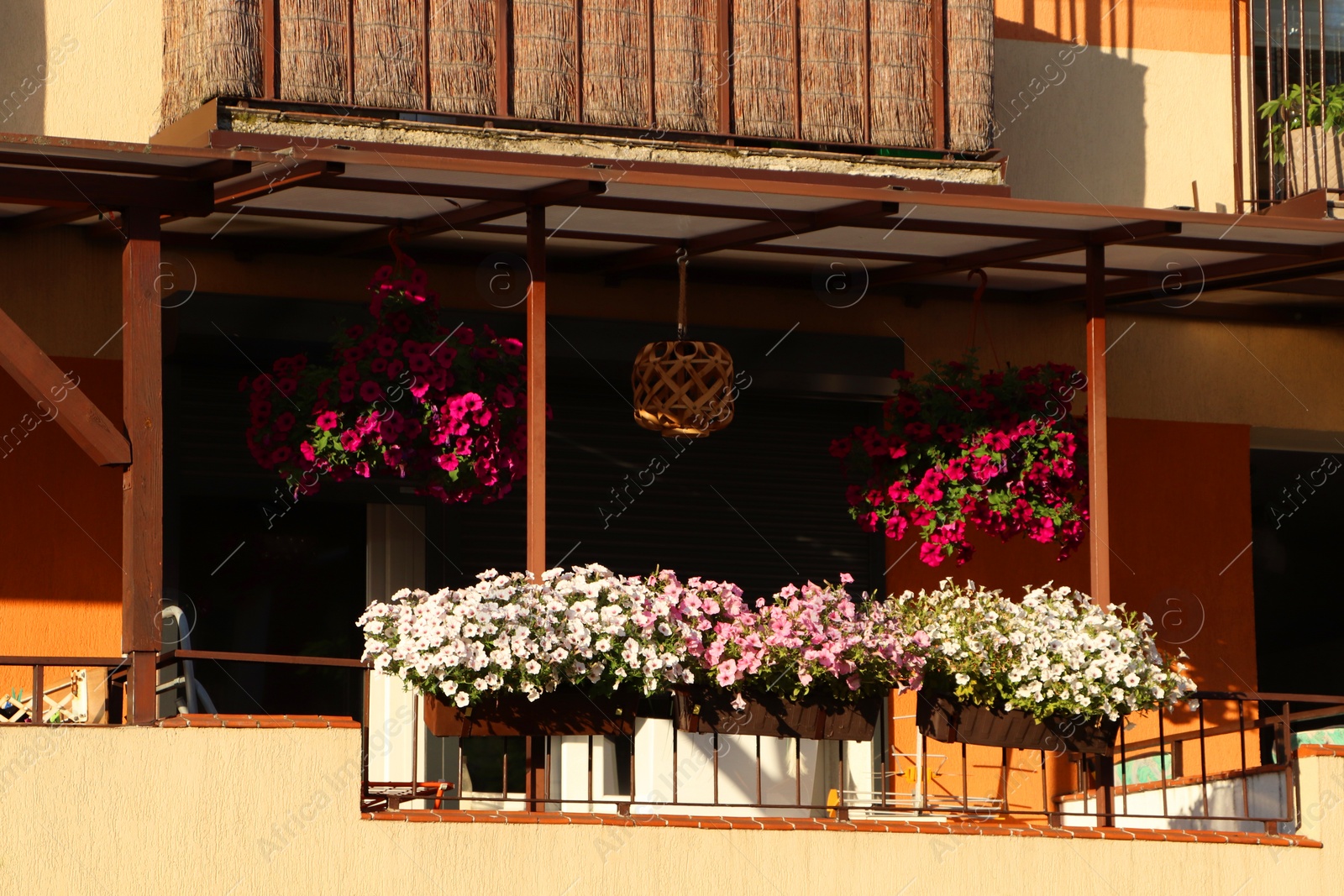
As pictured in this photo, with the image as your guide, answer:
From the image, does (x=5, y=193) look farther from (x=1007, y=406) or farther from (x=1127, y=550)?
(x=1127, y=550)

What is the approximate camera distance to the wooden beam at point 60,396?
7.22m

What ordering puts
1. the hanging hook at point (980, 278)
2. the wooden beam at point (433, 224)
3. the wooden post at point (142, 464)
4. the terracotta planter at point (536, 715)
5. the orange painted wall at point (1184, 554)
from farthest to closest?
the orange painted wall at point (1184, 554), the hanging hook at point (980, 278), the wooden beam at point (433, 224), the terracotta planter at point (536, 715), the wooden post at point (142, 464)

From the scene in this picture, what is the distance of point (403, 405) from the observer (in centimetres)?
844

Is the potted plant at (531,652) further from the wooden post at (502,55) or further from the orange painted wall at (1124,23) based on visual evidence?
the orange painted wall at (1124,23)

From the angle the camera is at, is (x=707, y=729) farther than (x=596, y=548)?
No

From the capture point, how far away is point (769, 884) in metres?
7.55

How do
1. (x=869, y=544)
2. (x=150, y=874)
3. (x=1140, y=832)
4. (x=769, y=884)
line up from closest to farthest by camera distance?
(x=150, y=874) < (x=769, y=884) < (x=1140, y=832) < (x=869, y=544)

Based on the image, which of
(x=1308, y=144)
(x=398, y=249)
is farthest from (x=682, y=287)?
(x=1308, y=144)

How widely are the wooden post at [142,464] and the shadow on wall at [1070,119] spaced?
539 centimetres

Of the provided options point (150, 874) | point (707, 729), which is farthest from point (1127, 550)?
point (150, 874)

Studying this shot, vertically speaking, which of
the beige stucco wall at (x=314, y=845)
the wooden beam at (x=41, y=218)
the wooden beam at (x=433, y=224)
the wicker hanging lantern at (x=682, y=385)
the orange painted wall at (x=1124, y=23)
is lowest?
the beige stucco wall at (x=314, y=845)

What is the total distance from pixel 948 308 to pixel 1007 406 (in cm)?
156

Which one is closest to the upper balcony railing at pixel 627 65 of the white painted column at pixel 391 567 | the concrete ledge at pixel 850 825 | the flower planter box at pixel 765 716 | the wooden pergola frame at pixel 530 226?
the wooden pergola frame at pixel 530 226

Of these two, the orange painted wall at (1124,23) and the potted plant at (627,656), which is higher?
the orange painted wall at (1124,23)
